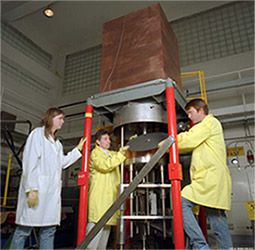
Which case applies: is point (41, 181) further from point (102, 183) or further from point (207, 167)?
point (207, 167)

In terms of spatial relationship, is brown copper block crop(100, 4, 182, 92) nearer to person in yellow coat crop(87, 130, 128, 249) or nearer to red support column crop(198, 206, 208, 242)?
person in yellow coat crop(87, 130, 128, 249)

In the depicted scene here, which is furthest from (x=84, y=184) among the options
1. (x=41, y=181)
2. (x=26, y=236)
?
(x=26, y=236)

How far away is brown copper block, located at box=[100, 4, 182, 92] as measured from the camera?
1716 millimetres

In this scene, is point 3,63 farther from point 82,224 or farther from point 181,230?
point 181,230

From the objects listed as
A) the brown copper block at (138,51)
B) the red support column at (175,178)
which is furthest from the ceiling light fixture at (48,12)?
the red support column at (175,178)

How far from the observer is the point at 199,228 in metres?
1.32

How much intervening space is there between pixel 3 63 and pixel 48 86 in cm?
88

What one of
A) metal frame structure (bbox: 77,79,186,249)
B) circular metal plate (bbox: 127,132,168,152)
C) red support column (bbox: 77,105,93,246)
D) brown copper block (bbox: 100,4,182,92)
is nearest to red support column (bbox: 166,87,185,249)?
metal frame structure (bbox: 77,79,186,249)

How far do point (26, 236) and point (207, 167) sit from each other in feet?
3.70

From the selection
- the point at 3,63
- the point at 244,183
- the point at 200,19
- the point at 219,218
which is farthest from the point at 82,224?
the point at 200,19

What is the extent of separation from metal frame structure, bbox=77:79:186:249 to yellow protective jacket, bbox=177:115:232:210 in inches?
3.8

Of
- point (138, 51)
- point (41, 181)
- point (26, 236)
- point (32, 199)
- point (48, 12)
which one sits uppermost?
point (48, 12)

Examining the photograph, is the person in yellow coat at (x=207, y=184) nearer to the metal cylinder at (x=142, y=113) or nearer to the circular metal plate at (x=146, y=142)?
the circular metal plate at (x=146, y=142)

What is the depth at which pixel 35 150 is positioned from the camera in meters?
1.45
